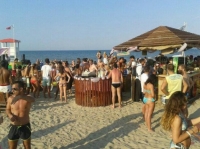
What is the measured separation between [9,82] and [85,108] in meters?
2.61

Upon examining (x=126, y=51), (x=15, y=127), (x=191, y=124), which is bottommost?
(x=15, y=127)

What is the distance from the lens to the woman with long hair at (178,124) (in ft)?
9.18

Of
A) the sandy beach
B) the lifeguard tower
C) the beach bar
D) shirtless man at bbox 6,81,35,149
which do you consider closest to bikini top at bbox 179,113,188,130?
the sandy beach

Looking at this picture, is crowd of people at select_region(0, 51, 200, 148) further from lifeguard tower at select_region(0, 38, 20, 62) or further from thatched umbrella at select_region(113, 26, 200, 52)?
lifeguard tower at select_region(0, 38, 20, 62)

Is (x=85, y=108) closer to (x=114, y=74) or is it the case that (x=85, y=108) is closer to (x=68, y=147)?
(x=114, y=74)

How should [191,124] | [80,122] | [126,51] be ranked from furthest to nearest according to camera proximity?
[126,51]
[80,122]
[191,124]

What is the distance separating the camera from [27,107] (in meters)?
3.96

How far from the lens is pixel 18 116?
12.8 ft

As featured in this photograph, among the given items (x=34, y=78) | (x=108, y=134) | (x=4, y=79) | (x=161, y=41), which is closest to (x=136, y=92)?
(x=161, y=41)

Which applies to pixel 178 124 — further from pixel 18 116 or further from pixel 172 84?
pixel 172 84

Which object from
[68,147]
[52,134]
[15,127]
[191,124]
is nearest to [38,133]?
[52,134]

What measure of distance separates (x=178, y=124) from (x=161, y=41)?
18.2 feet

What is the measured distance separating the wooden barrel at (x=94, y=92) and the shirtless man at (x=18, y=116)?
431 centimetres

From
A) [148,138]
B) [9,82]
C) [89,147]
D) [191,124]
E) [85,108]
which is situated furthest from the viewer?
[85,108]
